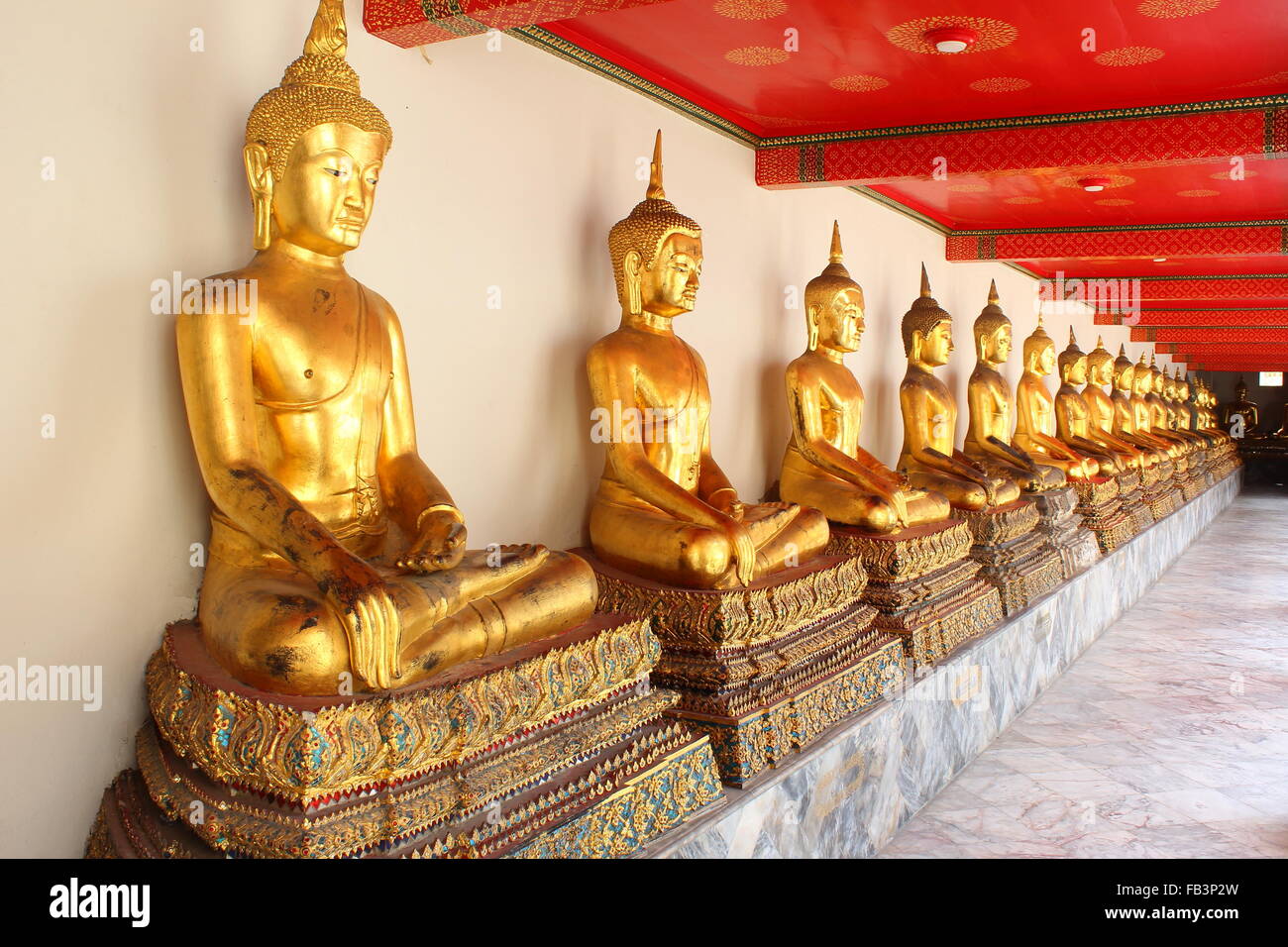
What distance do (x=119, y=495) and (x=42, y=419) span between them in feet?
0.87

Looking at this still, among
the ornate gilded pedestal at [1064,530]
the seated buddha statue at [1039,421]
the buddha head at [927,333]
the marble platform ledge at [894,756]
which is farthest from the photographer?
the seated buddha statue at [1039,421]

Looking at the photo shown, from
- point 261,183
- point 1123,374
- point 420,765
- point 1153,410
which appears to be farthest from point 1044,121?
point 1153,410

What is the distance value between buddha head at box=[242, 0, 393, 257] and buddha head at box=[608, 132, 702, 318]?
1346mm

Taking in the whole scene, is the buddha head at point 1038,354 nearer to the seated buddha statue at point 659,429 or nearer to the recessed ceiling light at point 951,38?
the recessed ceiling light at point 951,38

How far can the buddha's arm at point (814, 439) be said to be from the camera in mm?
4863

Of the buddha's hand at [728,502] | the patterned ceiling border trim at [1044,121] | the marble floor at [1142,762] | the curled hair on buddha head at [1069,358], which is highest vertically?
the patterned ceiling border trim at [1044,121]

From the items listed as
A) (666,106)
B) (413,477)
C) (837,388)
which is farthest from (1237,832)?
(666,106)

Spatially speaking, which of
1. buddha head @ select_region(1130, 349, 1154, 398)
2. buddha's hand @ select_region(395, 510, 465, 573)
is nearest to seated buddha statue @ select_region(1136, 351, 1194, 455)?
buddha head @ select_region(1130, 349, 1154, 398)

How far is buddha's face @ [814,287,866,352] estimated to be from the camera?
5191mm

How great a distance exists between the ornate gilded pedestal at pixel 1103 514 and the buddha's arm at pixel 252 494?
657 centimetres

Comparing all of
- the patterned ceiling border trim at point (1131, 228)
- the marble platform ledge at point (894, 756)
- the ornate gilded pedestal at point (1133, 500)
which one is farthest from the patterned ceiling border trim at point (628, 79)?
the ornate gilded pedestal at point (1133, 500)

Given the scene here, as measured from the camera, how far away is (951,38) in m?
3.83

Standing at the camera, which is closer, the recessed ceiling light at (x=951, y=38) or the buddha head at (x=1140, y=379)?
the recessed ceiling light at (x=951, y=38)

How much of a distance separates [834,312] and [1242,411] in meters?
22.0
